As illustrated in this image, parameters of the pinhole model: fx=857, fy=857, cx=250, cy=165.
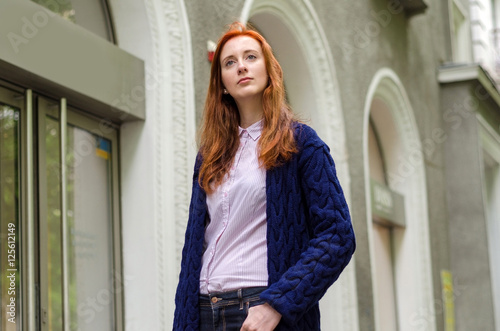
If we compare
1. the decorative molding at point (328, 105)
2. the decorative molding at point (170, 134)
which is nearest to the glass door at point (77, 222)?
the decorative molding at point (170, 134)

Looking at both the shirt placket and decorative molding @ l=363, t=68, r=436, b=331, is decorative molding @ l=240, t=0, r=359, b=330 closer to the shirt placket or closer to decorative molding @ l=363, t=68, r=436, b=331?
decorative molding @ l=363, t=68, r=436, b=331

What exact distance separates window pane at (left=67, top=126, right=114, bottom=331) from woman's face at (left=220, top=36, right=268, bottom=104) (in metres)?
2.22

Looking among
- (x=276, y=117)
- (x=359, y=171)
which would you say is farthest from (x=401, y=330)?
(x=276, y=117)

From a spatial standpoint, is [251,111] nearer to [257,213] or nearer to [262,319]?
[257,213]

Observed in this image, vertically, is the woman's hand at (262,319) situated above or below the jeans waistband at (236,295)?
below

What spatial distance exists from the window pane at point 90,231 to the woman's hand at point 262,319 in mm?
2438

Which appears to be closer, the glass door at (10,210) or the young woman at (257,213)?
the young woman at (257,213)

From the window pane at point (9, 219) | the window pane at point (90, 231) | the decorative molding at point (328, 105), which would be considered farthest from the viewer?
the decorative molding at point (328, 105)

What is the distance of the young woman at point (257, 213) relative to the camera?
2.39m

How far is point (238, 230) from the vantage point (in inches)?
102

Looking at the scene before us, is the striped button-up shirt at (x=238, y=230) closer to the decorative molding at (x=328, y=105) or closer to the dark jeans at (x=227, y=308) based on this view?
the dark jeans at (x=227, y=308)

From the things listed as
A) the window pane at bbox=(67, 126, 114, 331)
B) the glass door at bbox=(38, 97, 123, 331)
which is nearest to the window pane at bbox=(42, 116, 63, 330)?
the glass door at bbox=(38, 97, 123, 331)

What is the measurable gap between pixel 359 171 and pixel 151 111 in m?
4.02

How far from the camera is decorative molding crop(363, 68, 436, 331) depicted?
1065 centimetres
